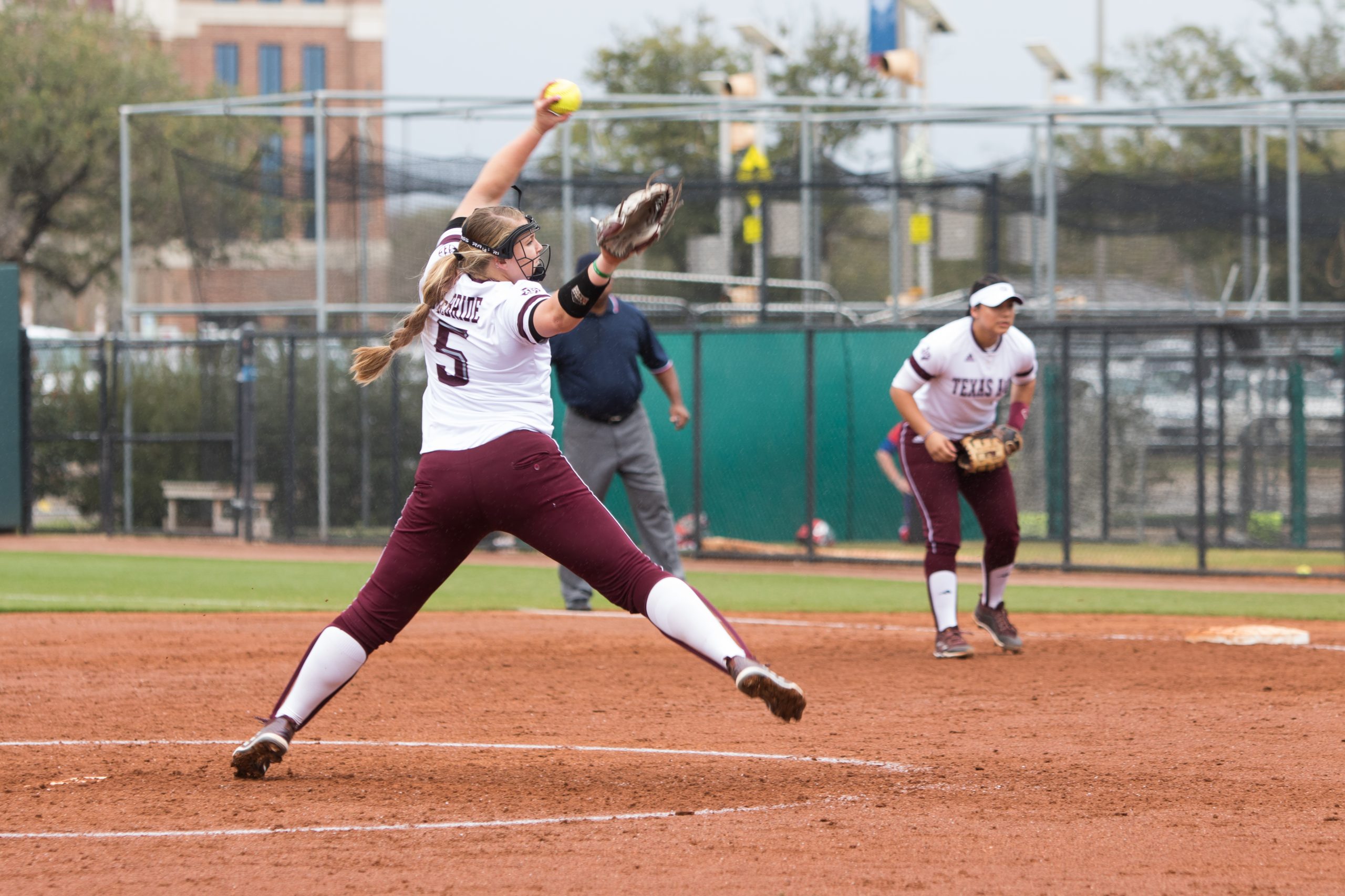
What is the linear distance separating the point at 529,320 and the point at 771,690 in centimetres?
131

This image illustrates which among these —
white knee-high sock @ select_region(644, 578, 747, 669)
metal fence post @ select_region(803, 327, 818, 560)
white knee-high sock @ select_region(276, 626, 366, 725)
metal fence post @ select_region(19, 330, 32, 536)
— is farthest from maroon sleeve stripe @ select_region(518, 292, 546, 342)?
metal fence post @ select_region(19, 330, 32, 536)

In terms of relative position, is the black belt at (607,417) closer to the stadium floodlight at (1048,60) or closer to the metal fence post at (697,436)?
the metal fence post at (697,436)

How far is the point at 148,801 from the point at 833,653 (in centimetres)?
448

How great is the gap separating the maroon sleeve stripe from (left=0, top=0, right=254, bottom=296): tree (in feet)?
A: 101

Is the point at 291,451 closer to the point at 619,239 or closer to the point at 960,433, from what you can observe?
the point at 960,433

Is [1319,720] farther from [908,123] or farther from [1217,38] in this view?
[1217,38]

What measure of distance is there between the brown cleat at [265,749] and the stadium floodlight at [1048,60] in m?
18.9

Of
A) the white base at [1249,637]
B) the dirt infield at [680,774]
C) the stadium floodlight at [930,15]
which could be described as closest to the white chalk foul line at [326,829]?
the dirt infield at [680,774]

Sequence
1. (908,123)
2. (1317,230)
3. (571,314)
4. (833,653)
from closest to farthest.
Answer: (571,314), (833,653), (1317,230), (908,123)

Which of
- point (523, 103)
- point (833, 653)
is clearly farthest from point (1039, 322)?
point (833, 653)

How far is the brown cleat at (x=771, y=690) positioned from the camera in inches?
179

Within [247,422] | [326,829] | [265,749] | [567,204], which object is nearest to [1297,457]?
A: [567,204]

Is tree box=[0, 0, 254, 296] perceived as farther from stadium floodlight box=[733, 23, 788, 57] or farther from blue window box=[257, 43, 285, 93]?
blue window box=[257, 43, 285, 93]

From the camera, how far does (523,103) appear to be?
16.5m
